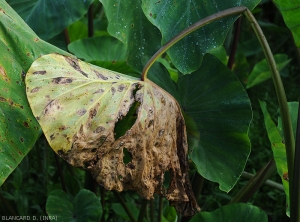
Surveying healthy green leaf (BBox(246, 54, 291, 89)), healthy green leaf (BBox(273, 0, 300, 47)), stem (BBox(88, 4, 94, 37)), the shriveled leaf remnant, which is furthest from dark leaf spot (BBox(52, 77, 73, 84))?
healthy green leaf (BBox(246, 54, 291, 89))

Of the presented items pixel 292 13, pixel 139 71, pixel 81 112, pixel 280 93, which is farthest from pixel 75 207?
pixel 292 13

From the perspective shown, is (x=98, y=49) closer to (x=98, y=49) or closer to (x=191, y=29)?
(x=98, y=49)

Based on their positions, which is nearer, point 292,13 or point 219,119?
point 292,13

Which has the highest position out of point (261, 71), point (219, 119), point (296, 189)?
point (219, 119)

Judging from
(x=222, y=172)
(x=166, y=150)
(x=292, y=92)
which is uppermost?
(x=166, y=150)

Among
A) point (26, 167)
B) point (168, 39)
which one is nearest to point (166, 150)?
point (168, 39)

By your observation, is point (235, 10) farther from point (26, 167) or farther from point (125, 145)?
point (26, 167)
